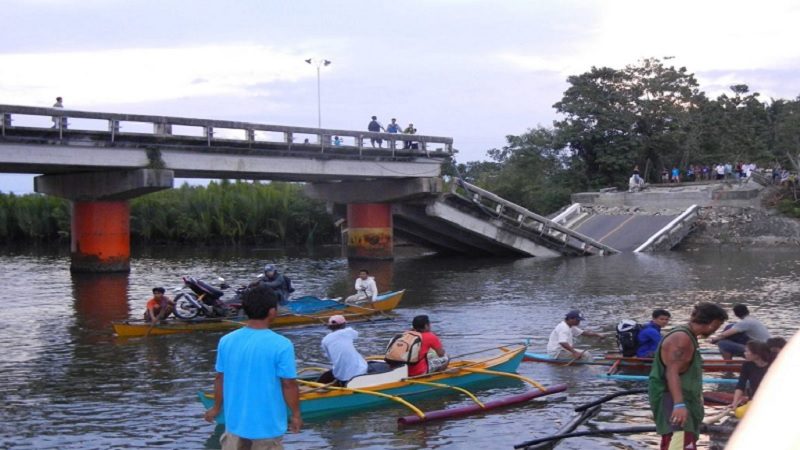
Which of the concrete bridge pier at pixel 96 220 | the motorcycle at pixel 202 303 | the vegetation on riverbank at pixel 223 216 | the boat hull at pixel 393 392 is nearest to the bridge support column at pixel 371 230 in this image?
the concrete bridge pier at pixel 96 220

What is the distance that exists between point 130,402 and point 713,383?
945cm

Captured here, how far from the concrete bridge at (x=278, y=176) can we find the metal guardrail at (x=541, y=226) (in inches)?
2.4

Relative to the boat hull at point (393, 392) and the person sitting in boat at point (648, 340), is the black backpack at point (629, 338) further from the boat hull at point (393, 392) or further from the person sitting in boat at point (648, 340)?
the boat hull at point (393, 392)

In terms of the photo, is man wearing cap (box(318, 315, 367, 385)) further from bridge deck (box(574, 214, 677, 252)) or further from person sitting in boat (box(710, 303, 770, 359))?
bridge deck (box(574, 214, 677, 252))

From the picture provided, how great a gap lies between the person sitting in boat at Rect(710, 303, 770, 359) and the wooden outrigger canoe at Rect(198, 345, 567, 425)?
2.82 metres

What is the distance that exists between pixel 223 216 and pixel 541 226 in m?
24.7

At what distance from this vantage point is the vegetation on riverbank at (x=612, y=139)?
2430 inches

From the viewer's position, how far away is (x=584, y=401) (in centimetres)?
1508

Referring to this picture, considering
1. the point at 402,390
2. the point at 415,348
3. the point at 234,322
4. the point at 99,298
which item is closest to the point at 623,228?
the point at 99,298

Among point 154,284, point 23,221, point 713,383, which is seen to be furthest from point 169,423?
point 23,221

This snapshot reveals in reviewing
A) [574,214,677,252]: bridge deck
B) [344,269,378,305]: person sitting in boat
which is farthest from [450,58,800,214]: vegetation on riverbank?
[344,269,378,305]: person sitting in boat

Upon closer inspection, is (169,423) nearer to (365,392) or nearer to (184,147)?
(365,392)

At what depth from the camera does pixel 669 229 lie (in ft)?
165

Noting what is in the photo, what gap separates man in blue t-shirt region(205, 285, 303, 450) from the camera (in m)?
7.14
